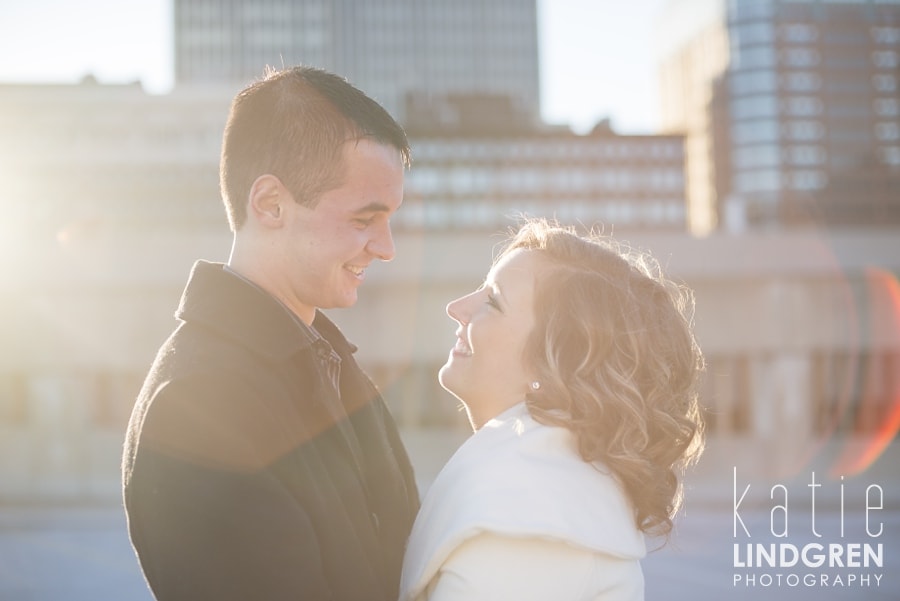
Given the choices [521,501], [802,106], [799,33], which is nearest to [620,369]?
[521,501]

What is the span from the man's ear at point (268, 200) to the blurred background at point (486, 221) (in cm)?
144

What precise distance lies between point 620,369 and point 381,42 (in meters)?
126

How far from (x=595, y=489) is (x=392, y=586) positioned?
0.55 m

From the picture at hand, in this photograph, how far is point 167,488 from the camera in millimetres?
1929

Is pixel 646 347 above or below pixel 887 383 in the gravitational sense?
above

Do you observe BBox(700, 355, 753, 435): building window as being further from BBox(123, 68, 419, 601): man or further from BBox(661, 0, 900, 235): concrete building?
BBox(661, 0, 900, 235): concrete building

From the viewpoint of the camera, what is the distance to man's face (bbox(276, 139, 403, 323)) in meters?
2.46

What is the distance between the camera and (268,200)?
2438 mm

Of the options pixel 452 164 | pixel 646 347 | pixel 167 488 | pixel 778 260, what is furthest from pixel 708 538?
pixel 452 164

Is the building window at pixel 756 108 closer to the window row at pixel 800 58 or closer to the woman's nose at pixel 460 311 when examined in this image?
the window row at pixel 800 58

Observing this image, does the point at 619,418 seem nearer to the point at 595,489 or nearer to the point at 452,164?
the point at 595,489

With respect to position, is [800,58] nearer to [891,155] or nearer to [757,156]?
[757,156]

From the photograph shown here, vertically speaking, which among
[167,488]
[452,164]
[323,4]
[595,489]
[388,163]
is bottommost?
[595,489]

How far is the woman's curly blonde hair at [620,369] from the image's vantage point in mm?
2598
